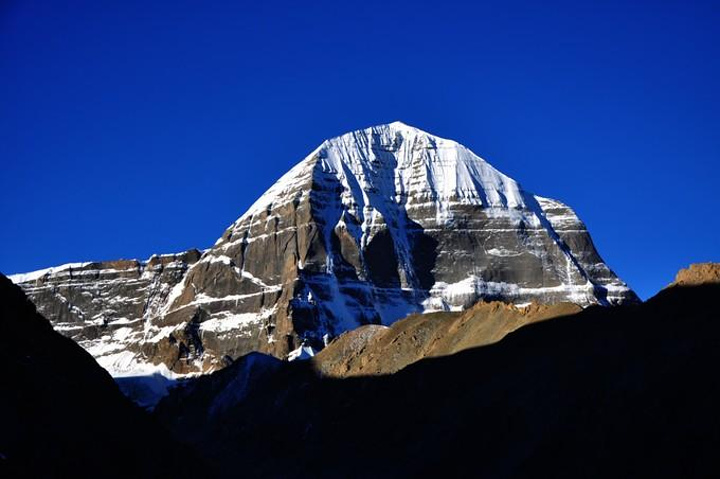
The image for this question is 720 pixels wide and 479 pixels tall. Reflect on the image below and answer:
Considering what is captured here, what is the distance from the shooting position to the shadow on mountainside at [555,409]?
369ft

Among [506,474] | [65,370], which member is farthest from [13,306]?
[506,474]

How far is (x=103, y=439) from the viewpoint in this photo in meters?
106

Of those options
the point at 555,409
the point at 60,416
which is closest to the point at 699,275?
the point at 555,409

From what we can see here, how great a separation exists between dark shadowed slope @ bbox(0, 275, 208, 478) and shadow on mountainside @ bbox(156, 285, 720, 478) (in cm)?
3220

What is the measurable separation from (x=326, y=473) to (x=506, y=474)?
158ft

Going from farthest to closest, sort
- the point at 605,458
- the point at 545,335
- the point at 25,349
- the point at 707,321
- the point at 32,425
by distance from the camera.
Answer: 1. the point at 545,335
2. the point at 707,321
3. the point at 605,458
4. the point at 25,349
5. the point at 32,425

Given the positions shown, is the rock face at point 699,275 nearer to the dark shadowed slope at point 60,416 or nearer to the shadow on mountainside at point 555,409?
the shadow on mountainside at point 555,409

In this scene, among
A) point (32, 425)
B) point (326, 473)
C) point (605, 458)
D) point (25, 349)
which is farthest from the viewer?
point (326, 473)

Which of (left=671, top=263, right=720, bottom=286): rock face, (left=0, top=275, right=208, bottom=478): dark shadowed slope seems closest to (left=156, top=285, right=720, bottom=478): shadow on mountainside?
(left=671, top=263, right=720, bottom=286): rock face

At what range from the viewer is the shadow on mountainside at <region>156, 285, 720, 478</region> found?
112500 millimetres

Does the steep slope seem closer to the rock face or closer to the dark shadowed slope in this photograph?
the rock face

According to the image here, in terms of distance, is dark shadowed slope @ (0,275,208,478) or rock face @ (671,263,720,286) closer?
dark shadowed slope @ (0,275,208,478)

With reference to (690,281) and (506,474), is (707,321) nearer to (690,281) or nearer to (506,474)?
(690,281)

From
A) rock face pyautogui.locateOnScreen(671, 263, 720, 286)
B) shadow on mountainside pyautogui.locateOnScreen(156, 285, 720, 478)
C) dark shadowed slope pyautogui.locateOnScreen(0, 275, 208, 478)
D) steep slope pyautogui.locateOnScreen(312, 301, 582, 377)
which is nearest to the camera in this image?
dark shadowed slope pyautogui.locateOnScreen(0, 275, 208, 478)
